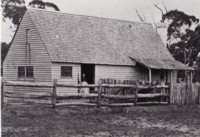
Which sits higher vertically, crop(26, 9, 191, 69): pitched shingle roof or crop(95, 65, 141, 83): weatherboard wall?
crop(26, 9, 191, 69): pitched shingle roof

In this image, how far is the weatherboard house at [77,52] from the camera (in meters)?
27.2

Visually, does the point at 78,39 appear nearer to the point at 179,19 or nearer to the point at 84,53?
the point at 84,53

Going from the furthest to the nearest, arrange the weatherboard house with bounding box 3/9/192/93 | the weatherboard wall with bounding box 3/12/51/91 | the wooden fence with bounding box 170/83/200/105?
the weatherboard house with bounding box 3/9/192/93 < the weatherboard wall with bounding box 3/12/51/91 < the wooden fence with bounding box 170/83/200/105

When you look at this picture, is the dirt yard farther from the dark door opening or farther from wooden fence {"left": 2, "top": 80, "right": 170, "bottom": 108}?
the dark door opening

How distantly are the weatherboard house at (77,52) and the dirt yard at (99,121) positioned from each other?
30.9 feet

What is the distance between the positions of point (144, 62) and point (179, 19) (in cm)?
2598

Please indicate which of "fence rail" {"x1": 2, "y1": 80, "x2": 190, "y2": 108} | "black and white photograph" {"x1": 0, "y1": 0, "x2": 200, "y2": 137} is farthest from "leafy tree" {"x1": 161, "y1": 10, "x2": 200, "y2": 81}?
"fence rail" {"x1": 2, "y1": 80, "x2": 190, "y2": 108}

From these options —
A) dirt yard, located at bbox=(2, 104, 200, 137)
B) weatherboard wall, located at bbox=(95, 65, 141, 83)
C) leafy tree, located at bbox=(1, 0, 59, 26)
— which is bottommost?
dirt yard, located at bbox=(2, 104, 200, 137)

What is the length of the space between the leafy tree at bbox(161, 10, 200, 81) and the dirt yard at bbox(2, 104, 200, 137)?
110 feet

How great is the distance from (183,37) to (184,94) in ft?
113

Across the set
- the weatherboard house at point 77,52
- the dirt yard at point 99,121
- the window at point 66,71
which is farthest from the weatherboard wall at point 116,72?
the dirt yard at point 99,121

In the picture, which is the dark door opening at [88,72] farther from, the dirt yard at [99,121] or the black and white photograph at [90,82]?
the dirt yard at [99,121]

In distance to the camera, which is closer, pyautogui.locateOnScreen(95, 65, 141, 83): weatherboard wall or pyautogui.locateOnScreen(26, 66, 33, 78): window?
pyautogui.locateOnScreen(26, 66, 33, 78): window

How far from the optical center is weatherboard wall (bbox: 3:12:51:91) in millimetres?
26969
